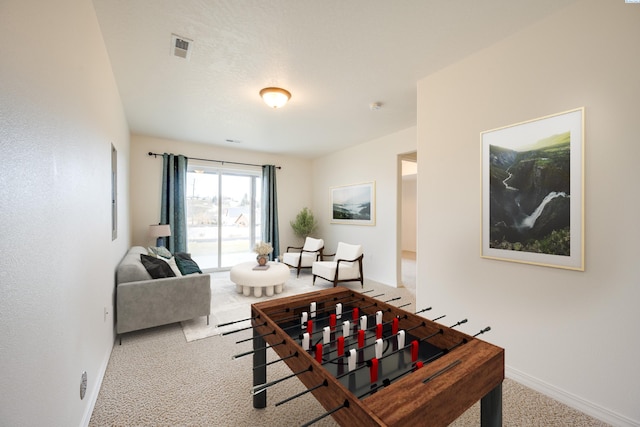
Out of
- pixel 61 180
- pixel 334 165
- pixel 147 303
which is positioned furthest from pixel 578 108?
pixel 334 165

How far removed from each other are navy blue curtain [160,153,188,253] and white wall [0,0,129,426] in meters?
3.47

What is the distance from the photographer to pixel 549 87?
1.96 metres

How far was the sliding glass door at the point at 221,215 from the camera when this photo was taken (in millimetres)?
5738

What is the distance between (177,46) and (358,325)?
2.70 m

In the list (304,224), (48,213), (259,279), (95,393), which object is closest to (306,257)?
(304,224)

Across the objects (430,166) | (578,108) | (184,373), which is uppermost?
(578,108)

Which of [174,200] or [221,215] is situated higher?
[174,200]

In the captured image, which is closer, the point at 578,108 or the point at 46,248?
the point at 46,248

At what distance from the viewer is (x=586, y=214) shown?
179cm

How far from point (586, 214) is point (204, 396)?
296 cm

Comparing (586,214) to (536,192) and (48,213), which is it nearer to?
(536,192)

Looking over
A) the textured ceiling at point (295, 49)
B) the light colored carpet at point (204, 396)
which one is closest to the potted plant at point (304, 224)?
the textured ceiling at point (295, 49)

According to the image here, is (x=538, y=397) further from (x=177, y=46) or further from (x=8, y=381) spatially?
(x=177, y=46)

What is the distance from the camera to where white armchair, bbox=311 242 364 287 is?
182 inches
